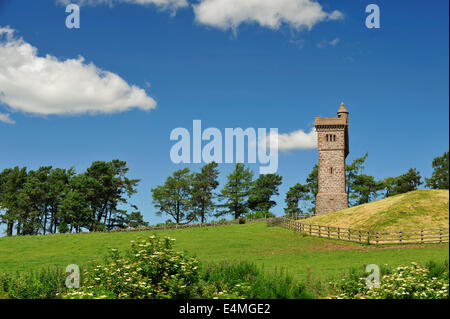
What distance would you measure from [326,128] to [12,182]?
57.7 m

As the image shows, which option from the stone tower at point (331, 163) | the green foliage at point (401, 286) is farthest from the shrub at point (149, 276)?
the stone tower at point (331, 163)

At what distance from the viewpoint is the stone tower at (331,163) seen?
6600 centimetres

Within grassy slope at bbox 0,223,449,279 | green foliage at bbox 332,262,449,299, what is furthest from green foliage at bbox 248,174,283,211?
green foliage at bbox 332,262,449,299

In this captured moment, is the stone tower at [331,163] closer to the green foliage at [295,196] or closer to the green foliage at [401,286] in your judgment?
the green foliage at [295,196]

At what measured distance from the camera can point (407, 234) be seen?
120 feet

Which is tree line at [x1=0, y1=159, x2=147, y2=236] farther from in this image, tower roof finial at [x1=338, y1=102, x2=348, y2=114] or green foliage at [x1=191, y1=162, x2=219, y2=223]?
tower roof finial at [x1=338, y1=102, x2=348, y2=114]

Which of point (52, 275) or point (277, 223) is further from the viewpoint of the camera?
point (277, 223)

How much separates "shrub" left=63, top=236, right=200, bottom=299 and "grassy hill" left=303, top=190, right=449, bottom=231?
30.5 meters

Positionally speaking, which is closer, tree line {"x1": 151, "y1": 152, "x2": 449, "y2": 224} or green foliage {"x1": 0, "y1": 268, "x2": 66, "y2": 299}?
green foliage {"x1": 0, "y1": 268, "x2": 66, "y2": 299}

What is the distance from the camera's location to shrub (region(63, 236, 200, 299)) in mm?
12984

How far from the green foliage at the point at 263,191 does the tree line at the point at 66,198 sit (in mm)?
24305
